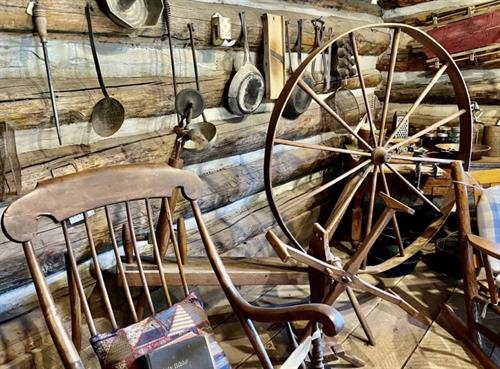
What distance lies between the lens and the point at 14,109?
139cm

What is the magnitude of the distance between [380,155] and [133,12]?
3.89 ft

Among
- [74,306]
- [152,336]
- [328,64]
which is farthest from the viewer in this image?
[328,64]

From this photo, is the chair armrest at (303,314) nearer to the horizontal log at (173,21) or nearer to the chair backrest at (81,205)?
the chair backrest at (81,205)

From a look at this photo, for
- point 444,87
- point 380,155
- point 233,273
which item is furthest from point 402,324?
point 444,87

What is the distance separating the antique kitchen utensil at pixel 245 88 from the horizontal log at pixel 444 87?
1.52m

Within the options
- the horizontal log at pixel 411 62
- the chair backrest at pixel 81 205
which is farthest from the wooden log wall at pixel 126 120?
the horizontal log at pixel 411 62

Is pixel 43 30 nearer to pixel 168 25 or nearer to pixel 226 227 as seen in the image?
pixel 168 25

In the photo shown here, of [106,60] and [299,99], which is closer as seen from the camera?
[106,60]

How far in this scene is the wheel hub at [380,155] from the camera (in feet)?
6.31

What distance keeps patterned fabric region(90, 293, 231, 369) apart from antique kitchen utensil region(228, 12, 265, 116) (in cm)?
113

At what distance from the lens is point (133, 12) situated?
161 centimetres

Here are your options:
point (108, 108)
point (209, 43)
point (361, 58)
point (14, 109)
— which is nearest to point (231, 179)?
point (209, 43)

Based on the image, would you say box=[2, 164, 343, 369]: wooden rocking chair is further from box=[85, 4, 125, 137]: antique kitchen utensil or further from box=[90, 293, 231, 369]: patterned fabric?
box=[85, 4, 125, 137]: antique kitchen utensil

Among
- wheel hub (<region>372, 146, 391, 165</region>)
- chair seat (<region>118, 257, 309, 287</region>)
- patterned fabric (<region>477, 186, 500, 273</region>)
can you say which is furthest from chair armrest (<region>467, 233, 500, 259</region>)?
chair seat (<region>118, 257, 309, 287</region>)
